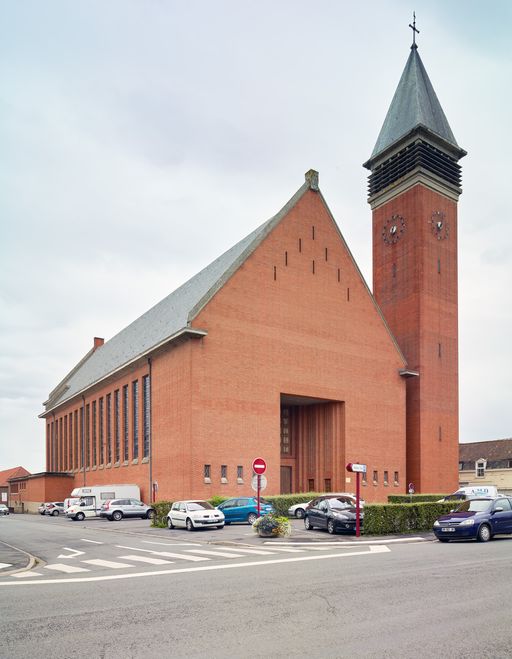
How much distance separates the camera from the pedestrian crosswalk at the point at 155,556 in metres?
14.6

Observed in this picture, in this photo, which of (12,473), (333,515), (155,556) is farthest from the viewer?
(12,473)

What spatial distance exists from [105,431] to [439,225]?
30.7 meters

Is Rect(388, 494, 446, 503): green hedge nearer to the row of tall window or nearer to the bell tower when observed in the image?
the bell tower

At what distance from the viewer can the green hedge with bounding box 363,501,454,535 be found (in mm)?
21891

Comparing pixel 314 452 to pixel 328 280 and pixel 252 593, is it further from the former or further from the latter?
pixel 252 593

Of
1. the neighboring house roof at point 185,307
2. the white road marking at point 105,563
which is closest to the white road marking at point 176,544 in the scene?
the white road marking at point 105,563

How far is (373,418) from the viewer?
147 ft

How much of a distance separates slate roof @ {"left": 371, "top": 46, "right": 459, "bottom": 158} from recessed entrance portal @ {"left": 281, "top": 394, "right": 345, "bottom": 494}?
2247 cm

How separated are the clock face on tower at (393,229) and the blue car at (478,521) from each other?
34.3 meters

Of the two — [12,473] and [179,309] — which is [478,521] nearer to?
[179,309]

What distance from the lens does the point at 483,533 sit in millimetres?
18609

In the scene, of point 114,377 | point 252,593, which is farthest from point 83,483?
point 252,593

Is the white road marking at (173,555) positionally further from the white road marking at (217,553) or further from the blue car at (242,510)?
the blue car at (242,510)

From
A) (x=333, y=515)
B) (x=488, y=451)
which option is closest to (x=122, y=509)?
(x=333, y=515)
